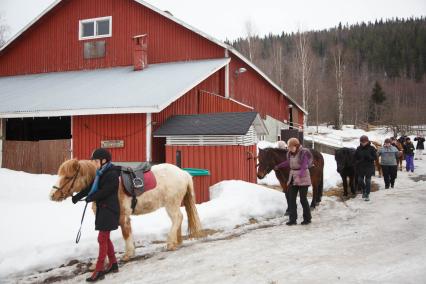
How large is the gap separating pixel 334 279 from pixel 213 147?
21.7 feet

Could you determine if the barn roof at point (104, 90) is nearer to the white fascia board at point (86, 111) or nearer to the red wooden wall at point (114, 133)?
the white fascia board at point (86, 111)

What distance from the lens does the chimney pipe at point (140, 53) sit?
659 inches

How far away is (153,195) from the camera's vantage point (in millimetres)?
5777

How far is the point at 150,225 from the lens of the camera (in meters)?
7.04

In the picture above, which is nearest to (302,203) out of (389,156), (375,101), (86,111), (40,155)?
(389,156)

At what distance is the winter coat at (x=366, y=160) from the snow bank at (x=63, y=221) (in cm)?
273

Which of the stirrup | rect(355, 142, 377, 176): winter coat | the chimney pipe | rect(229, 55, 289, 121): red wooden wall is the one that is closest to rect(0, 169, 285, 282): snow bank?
the stirrup

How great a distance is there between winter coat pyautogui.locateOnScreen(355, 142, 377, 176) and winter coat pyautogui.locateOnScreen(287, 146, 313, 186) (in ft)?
11.4

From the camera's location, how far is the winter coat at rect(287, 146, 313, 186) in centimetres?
729

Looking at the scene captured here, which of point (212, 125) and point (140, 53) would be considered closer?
point (212, 125)

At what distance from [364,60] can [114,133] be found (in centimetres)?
9010

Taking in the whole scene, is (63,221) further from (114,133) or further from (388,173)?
(388,173)

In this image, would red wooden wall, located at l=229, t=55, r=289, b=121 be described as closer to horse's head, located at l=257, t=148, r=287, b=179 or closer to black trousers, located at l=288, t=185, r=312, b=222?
horse's head, located at l=257, t=148, r=287, b=179

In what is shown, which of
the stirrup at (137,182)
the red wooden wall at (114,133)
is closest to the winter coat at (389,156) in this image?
the red wooden wall at (114,133)
